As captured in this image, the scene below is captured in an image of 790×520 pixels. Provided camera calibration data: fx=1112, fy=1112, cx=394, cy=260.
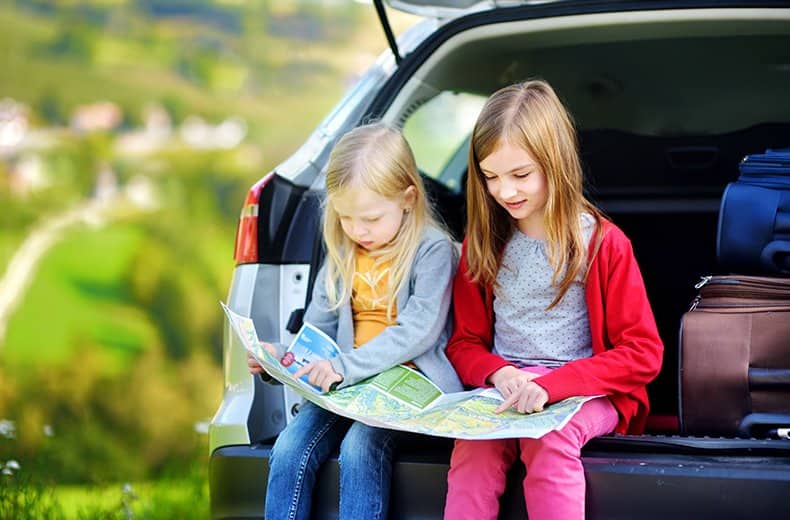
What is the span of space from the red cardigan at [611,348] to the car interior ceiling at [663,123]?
658 millimetres

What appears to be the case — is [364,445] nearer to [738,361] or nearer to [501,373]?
[501,373]

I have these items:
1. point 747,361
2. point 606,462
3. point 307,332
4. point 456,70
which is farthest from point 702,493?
point 456,70

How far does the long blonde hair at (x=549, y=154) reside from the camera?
234cm

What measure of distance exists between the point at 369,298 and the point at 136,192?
3.34m

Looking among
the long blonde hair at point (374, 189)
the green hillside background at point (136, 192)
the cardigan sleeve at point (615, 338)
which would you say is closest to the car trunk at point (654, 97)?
the long blonde hair at point (374, 189)

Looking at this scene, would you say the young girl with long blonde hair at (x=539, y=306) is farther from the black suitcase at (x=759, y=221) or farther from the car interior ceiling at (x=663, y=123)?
the car interior ceiling at (x=663, y=123)

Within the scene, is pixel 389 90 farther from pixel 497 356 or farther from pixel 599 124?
pixel 599 124

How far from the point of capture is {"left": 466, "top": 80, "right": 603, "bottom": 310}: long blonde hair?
2340mm

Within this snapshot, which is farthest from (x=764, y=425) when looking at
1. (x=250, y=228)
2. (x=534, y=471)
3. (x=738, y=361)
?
(x=250, y=228)

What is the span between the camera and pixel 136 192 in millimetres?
5645

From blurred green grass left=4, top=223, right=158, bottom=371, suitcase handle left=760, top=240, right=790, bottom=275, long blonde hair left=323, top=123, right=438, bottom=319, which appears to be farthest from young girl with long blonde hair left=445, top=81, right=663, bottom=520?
blurred green grass left=4, top=223, right=158, bottom=371

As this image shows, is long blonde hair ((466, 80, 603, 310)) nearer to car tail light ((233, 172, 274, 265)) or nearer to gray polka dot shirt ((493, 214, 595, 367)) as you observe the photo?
gray polka dot shirt ((493, 214, 595, 367))

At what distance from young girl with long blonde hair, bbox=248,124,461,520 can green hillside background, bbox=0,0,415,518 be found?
2227mm

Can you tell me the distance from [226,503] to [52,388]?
9.57 feet
